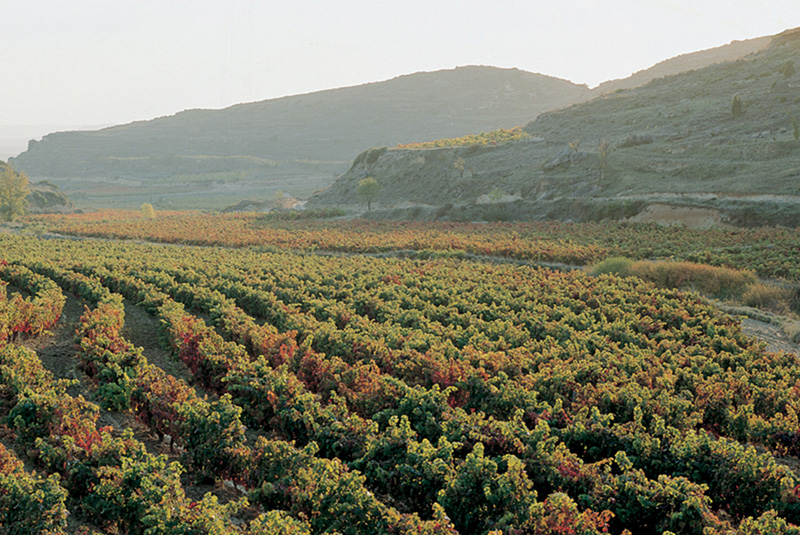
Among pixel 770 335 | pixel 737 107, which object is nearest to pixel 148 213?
pixel 770 335

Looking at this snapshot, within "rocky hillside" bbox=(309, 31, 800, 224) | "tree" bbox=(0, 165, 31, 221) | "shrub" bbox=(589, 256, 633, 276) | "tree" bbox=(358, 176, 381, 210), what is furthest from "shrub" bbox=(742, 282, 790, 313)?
"tree" bbox=(0, 165, 31, 221)

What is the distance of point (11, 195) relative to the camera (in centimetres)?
6644

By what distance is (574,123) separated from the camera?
82688mm

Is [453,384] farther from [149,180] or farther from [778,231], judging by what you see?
[149,180]

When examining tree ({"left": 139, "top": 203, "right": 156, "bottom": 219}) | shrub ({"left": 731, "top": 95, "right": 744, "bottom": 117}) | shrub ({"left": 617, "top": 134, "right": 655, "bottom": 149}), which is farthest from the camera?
tree ({"left": 139, "top": 203, "right": 156, "bottom": 219})

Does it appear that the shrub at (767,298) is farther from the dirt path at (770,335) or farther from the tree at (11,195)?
the tree at (11,195)

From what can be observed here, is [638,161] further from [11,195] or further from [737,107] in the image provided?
[11,195]

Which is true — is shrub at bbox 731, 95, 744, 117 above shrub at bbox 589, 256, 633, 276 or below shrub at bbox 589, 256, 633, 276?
above

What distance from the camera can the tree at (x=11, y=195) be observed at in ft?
215

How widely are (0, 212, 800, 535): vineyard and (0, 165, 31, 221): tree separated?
173 feet

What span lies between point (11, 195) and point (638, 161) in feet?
231

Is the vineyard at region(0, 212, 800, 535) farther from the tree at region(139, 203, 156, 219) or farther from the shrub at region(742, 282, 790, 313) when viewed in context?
the tree at region(139, 203, 156, 219)

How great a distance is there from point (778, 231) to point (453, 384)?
101 feet

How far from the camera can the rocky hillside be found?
157 feet
